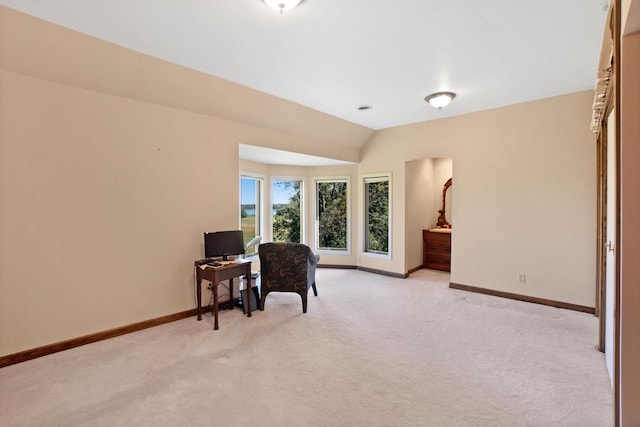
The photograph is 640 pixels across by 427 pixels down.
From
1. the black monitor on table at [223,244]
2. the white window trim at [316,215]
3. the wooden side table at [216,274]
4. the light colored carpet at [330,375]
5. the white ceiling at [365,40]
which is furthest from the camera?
the white window trim at [316,215]

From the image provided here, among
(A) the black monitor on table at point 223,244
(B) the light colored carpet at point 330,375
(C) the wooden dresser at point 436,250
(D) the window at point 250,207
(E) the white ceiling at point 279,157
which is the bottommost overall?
(B) the light colored carpet at point 330,375

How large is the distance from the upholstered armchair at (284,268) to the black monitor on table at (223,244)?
308 millimetres

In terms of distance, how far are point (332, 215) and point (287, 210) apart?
3.26ft

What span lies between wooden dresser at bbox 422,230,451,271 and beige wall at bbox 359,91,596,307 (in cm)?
112

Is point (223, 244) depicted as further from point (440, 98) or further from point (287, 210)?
point (440, 98)

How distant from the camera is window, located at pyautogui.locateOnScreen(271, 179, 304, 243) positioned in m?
6.43

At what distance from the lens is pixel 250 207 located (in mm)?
5973

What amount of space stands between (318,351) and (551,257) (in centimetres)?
350

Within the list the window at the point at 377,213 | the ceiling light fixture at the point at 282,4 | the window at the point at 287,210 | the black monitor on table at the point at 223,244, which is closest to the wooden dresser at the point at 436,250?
the window at the point at 377,213

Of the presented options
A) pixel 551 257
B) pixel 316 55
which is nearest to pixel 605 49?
pixel 316 55

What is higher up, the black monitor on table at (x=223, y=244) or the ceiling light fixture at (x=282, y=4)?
the ceiling light fixture at (x=282, y=4)

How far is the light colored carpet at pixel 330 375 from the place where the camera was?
2.04m

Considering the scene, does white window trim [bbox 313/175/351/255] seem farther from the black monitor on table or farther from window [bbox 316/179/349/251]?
the black monitor on table

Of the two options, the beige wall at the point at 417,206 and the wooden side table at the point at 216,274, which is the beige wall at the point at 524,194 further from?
the wooden side table at the point at 216,274
